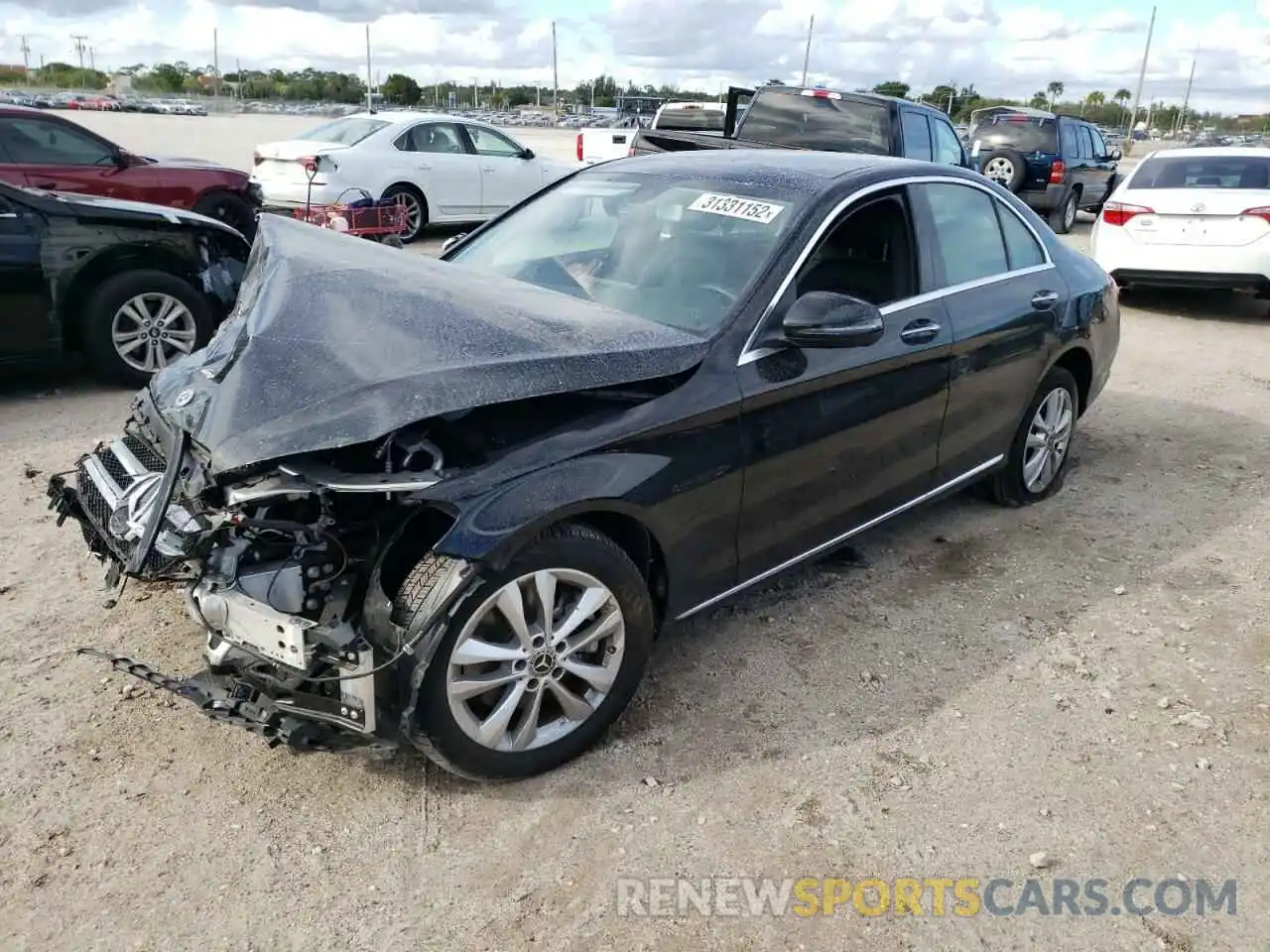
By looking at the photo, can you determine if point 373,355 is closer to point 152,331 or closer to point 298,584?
point 298,584

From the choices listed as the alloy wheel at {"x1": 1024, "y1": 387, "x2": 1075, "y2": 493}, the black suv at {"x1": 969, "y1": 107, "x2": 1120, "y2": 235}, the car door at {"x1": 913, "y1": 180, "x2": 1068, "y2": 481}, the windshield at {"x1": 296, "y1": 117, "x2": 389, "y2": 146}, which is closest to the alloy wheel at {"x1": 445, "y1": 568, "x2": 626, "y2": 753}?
the car door at {"x1": 913, "y1": 180, "x2": 1068, "y2": 481}

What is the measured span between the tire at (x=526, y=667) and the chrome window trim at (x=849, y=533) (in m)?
0.35

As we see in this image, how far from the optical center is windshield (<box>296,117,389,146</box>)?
12980 mm

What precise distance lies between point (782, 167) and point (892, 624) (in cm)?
183

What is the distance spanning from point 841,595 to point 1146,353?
19.4 ft

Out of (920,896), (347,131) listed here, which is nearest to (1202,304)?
(920,896)

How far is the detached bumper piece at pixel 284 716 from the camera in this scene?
265cm

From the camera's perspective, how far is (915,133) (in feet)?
34.0

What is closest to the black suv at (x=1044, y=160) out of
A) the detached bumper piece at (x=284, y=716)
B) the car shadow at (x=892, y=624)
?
the car shadow at (x=892, y=624)

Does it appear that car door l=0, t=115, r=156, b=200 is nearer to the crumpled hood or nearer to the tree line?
the crumpled hood

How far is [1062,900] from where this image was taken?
8.57 feet

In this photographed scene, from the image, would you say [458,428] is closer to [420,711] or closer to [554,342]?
[554,342]

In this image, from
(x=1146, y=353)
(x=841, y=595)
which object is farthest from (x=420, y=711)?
(x=1146, y=353)

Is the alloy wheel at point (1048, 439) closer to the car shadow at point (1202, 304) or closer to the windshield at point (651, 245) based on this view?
the windshield at point (651, 245)
